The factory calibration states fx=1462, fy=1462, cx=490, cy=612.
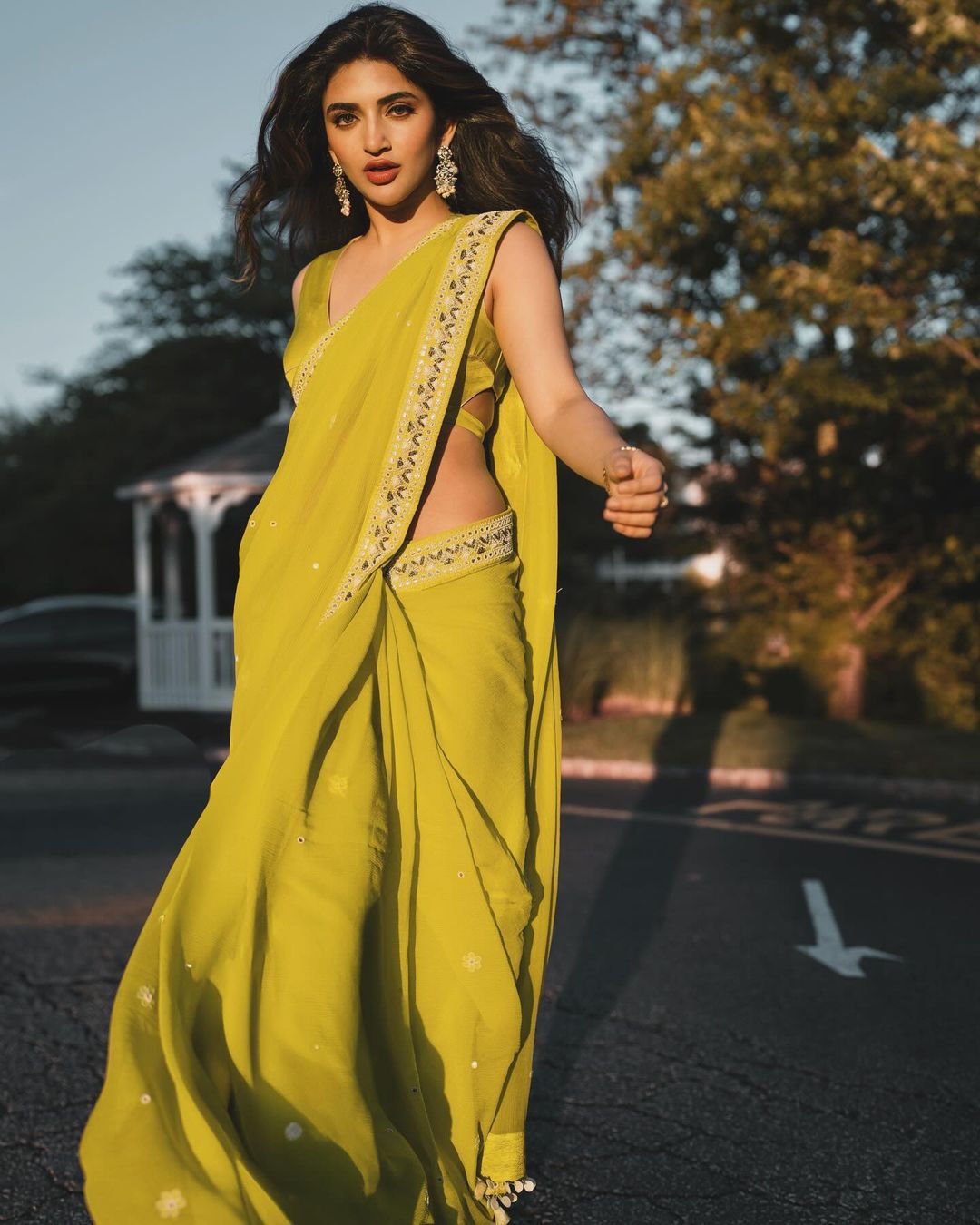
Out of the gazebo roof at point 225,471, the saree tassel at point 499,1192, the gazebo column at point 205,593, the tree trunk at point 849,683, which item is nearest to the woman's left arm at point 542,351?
the saree tassel at point 499,1192

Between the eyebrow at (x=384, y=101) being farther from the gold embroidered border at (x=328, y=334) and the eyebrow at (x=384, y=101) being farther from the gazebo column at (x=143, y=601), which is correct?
the gazebo column at (x=143, y=601)

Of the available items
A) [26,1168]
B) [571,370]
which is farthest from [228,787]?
[26,1168]

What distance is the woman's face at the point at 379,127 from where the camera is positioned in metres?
2.58

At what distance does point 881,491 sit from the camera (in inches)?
704

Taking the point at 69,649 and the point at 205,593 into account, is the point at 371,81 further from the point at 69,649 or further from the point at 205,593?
the point at 69,649

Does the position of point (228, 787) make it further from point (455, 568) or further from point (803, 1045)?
point (803, 1045)

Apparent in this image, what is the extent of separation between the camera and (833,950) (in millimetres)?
5477

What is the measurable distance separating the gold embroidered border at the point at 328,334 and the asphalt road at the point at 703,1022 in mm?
1693

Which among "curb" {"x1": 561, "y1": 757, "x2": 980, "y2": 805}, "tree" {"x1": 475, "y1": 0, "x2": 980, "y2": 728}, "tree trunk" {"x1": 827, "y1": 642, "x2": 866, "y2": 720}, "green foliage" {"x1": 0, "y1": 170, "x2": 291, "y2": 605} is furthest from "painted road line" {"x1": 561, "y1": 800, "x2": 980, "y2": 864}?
"green foliage" {"x1": 0, "y1": 170, "x2": 291, "y2": 605}

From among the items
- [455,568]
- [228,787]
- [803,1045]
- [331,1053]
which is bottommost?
[803,1045]

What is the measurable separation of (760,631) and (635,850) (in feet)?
39.4

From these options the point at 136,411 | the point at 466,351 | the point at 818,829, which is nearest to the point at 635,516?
the point at 466,351

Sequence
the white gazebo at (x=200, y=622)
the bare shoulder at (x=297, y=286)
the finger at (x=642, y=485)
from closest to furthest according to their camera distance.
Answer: the finger at (x=642, y=485), the bare shoulder at (x=297, y=286), the white gazebo at (x=200, y=622)

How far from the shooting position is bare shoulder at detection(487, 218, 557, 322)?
8.27ft
